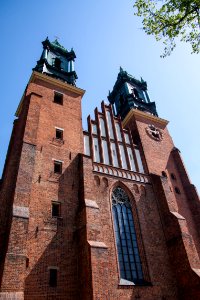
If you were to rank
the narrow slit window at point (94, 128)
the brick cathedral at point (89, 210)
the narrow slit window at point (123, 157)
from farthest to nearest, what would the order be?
the narrow slit window at point (94, 128), the narrow slit window at point (123, 157), the brick cathedral at point (89, 210)

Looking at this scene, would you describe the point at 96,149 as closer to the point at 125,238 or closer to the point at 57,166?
the point at 57,166

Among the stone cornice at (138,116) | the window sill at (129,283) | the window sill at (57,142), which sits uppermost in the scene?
the stone cornice at (138,116)

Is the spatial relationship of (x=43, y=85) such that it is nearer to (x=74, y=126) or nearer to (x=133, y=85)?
(x=74, y=126)

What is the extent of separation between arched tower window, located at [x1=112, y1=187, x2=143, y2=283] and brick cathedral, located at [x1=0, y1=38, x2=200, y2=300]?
0.06 meters

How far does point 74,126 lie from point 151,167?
21.5 feet

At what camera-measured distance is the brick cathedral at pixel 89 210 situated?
1055cm

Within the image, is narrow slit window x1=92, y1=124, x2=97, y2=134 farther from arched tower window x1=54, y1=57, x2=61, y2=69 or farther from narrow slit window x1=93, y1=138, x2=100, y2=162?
arched tower window x1=54, y1=57, x2=61, y2=69

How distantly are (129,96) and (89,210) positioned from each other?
16.1 m

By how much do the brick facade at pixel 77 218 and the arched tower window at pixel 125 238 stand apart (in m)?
0.37

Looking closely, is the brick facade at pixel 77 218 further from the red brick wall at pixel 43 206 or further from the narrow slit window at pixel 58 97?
the narrow slit window at pixel 58 97

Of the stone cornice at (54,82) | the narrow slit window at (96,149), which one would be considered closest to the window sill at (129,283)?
the narrow slit window at (96,149)

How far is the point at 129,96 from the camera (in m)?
25.6

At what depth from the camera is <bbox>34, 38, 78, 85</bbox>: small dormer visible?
22.4m

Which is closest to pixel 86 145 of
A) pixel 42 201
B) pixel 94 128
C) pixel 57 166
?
pixel 94 128
